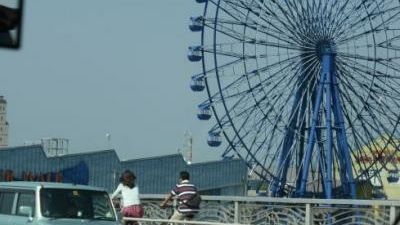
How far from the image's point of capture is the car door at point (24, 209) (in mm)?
11266

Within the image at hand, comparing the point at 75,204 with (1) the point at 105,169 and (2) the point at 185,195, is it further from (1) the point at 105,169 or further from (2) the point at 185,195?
(1) the point at 105,169

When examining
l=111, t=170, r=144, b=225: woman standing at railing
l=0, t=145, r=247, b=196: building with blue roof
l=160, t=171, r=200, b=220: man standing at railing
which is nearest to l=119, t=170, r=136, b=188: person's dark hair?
l=111, t=170, r=144, b=225: woman standing at railing

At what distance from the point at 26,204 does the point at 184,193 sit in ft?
12.1

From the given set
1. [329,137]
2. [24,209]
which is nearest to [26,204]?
[24,209]

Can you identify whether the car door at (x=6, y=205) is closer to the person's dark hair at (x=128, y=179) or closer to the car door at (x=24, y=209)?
the car door at (x=24, y=209)

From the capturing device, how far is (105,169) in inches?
1825

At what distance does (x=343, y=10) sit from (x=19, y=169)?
18702 mm

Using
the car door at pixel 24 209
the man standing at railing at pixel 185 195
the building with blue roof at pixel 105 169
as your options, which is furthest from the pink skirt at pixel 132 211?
the building with blue roof at pixel 105 169

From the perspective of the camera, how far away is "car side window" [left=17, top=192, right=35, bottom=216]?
11.3m

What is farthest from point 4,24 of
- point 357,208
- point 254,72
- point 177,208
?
point 254,72

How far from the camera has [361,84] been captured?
32.2 meters

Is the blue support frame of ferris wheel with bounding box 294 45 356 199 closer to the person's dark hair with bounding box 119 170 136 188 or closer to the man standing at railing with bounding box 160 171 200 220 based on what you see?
the man standing at railing with bounding box 160 171 200 220

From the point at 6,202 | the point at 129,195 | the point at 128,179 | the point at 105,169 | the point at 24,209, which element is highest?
the point at 105,169

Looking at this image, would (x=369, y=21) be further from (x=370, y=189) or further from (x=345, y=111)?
(x=370, y=189)
